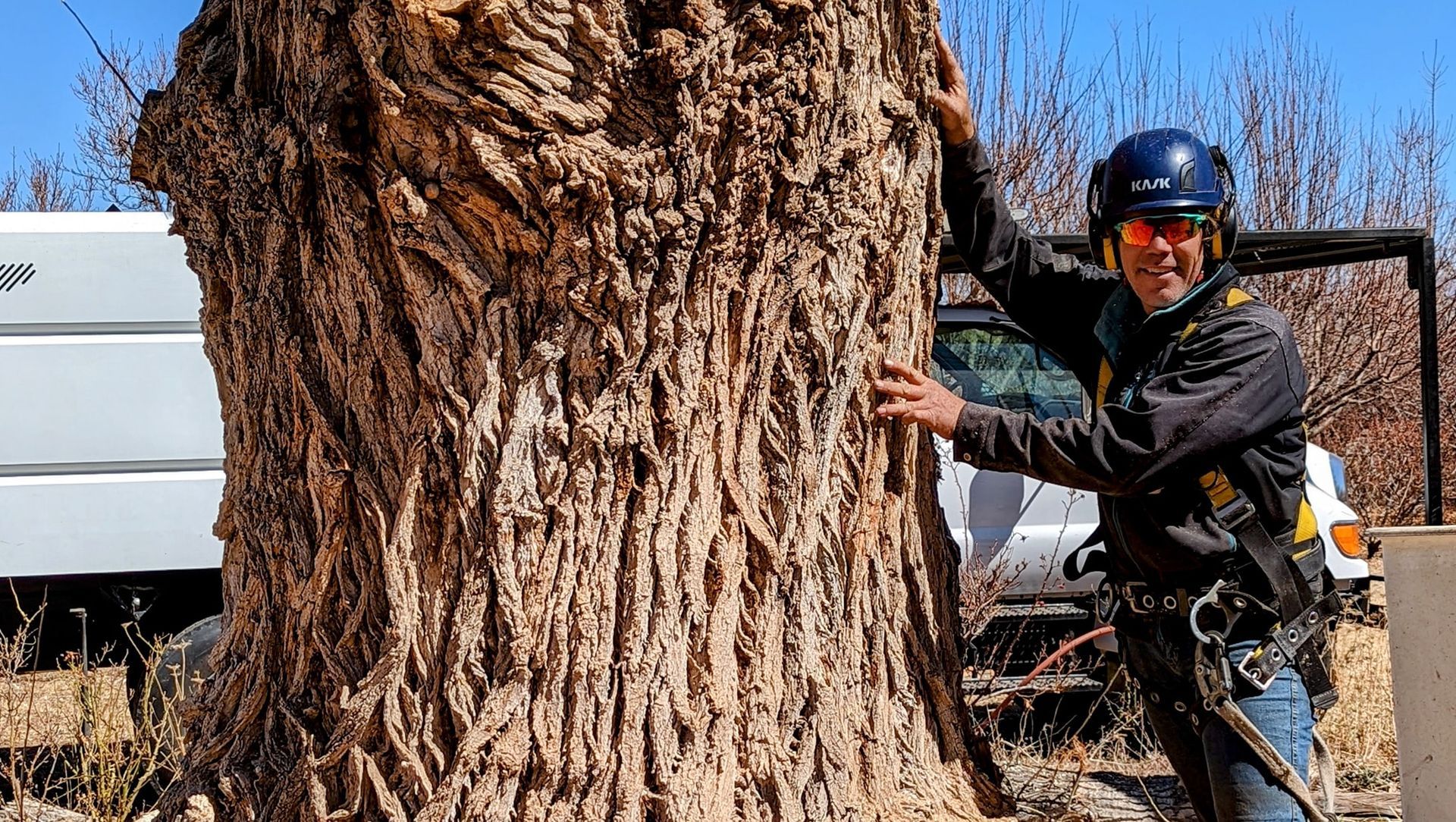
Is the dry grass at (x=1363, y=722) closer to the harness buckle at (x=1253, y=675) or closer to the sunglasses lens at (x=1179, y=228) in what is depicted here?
the harness buckle at (x=1253, y=675)

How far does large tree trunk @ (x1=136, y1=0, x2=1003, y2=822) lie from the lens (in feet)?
7.38

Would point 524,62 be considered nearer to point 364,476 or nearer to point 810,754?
point 364,476

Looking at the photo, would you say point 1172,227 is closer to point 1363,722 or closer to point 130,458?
point 1363,722

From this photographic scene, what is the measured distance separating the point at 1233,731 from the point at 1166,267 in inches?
40.0

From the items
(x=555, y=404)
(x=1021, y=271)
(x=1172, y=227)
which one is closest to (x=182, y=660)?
(x=555, y=404)

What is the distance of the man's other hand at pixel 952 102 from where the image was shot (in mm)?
2863

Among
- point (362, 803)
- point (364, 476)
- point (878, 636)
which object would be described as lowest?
point (362, 803)

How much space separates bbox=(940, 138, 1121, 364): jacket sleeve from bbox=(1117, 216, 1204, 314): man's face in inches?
11.3

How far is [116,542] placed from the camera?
618cm

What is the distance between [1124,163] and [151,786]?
4.65m

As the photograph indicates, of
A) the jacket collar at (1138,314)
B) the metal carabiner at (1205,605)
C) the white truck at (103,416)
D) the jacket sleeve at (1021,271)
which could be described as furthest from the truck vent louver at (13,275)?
the metal carabiner at (1205,605)

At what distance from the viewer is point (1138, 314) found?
9.89ft

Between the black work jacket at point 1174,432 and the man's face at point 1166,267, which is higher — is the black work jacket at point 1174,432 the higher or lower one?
the lower one

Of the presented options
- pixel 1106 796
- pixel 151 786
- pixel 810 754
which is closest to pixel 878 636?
pixel 810 754
